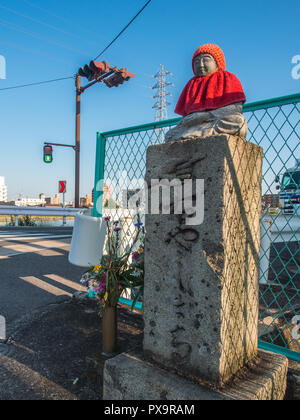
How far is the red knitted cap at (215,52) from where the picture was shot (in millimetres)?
1846

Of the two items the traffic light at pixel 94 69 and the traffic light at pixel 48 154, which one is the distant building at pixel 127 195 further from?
the traffic light at pixel 48 154

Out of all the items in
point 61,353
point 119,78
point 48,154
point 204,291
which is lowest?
point 61,353

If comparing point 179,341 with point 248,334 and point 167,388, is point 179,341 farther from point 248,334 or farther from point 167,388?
point 248,334

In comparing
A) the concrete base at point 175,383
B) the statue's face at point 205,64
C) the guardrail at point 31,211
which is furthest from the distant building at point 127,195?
the guardrail at point 31,211

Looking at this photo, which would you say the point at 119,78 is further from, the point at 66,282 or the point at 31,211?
the point at 66,282

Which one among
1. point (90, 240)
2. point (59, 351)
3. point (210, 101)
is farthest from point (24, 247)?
point (210, 101)

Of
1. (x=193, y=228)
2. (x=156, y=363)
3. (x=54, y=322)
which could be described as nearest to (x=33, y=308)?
(x=54, y=322)

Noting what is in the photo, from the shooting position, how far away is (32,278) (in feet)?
13.7

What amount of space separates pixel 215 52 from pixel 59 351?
2451 mm

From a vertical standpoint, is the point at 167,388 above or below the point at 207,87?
below

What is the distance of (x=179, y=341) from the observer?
158cm

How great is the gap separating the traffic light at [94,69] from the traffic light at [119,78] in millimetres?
438
